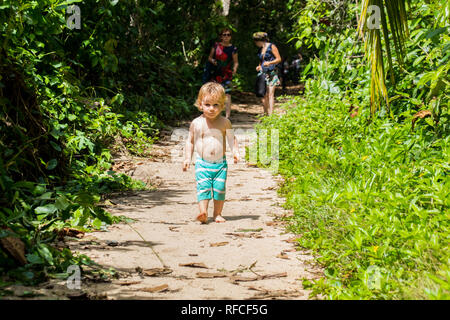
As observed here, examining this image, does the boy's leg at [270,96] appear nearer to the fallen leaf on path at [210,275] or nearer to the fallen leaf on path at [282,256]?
the fallen leaf on path at [282,256]

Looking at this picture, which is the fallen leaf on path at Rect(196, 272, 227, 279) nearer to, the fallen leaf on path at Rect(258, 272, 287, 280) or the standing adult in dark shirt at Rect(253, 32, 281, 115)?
the fallen leaf on path at Rect(258, 272, 287, 280)

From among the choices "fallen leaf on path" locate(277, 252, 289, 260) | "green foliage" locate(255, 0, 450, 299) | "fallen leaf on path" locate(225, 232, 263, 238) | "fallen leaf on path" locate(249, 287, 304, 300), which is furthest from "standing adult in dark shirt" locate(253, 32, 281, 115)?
"fallen leaf on path" locate(249, 287, 304, 300)

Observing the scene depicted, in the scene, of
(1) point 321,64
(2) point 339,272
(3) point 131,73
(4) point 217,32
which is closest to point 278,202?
(2) point 339,272

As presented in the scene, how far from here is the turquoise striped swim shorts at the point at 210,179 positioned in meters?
5.04

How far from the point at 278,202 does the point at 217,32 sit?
773cm

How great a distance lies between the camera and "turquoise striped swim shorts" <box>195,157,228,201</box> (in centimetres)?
504

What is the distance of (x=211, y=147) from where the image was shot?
520 cm

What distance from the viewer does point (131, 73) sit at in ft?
34.2

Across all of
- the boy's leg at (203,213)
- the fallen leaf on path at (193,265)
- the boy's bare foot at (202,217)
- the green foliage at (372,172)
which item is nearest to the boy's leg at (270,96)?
the green foliage at (372,172)

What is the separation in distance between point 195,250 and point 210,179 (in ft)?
3.80

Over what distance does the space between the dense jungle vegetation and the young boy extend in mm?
701

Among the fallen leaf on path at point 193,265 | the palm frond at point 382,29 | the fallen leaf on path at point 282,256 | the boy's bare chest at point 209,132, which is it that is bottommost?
the fallen leaf on path at point 282,256

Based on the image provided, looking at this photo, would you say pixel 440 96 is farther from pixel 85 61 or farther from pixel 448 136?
pixel 85 61

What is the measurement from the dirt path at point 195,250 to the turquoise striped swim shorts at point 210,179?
25 cm
